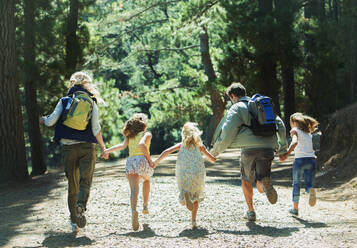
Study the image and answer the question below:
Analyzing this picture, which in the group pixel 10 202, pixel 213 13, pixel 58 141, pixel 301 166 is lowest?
pixel 10 202

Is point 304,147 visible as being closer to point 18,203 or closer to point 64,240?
point 64,240

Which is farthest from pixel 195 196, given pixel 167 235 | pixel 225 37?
pixel 225 37

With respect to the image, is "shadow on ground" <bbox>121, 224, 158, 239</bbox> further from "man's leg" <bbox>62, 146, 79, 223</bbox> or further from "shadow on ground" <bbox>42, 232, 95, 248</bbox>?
"man's leg" <bbox>62, 146, 79, 223</bbox>

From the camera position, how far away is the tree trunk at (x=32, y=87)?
53.8ft

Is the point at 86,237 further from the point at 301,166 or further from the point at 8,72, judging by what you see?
the point at 8,72

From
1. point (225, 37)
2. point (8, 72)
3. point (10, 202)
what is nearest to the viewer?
point (10, 202)

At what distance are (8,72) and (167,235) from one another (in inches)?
281

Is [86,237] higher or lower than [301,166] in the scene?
lower

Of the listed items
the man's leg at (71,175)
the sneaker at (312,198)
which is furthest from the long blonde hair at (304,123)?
the man's leg at (71,175)

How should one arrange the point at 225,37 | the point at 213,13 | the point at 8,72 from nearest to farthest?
1. the point at 8,72
2. the point at 225,37
3. the point at 213,13

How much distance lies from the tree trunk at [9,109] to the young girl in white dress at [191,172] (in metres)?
6.45

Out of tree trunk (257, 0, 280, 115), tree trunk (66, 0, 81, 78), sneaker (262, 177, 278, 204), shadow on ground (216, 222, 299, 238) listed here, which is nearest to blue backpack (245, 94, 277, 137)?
sneaker (262, 177, 278, 204)

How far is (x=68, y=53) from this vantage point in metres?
17.6

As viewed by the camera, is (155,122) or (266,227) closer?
(266,227)
